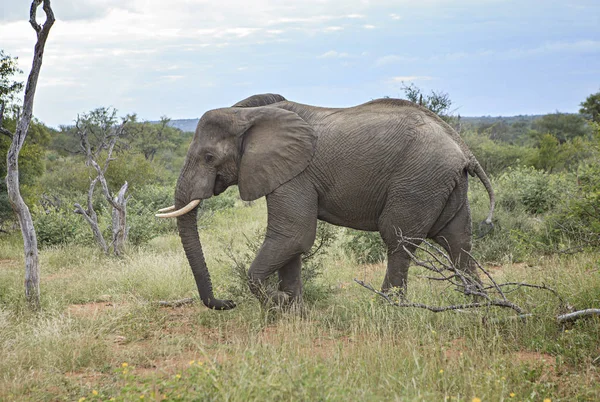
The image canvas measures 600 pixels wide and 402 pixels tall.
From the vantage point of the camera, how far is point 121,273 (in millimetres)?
8961

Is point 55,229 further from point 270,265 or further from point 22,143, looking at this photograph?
point 270,265

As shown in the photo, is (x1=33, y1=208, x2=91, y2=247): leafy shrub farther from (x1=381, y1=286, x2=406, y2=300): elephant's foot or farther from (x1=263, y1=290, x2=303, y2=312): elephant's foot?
(x1=381, y1=286, x2=406, y2=300): elephant's foot

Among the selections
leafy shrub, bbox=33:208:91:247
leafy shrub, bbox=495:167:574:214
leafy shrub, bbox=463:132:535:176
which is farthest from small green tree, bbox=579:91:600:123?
leafy shrub, bbox=33:208:91:247

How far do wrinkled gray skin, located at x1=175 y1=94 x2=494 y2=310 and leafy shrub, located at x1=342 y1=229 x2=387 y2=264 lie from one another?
159 inches

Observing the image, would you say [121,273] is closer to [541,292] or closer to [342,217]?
[342,217]

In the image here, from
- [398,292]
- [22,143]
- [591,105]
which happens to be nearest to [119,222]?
[22,143]

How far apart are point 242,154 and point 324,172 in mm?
875

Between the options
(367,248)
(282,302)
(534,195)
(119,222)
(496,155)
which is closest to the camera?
(282,302)

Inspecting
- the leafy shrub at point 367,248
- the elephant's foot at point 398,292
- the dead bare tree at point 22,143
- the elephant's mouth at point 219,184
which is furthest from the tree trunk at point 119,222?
the elephant's foot at point 398,292

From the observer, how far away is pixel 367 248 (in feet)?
35.0

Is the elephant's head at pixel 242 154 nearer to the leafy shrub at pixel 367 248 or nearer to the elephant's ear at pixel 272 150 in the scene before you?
the elephant's ear at pixel 272 150

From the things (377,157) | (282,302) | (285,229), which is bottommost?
(282,302)

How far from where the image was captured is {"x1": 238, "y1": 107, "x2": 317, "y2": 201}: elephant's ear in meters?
6.14

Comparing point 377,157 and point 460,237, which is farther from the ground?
point 377,157
